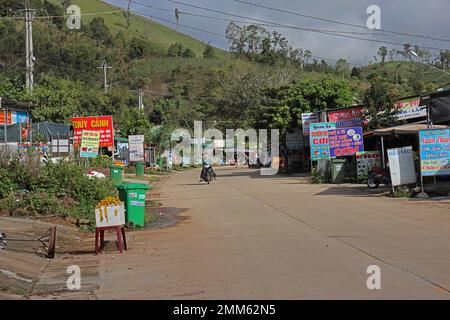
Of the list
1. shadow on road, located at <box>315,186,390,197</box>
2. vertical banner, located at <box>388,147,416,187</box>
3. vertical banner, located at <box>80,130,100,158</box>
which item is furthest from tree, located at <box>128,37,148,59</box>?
vertical banner, located at <box>388,147,416,187</box>

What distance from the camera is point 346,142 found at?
3434cm

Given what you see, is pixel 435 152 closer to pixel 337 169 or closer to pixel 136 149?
pixel 337 169

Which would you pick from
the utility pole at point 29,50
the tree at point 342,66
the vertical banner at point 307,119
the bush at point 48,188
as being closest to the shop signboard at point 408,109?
the vertical banner at point 307,119

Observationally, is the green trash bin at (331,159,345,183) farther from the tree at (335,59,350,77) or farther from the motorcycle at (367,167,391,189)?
the tree at (335,59,350,77)

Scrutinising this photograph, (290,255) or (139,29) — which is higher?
(139,29)

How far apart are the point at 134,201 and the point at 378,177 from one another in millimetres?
14301

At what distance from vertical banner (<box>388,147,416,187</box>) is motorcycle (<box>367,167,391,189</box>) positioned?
3672 mm

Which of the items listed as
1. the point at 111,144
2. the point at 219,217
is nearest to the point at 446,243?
the point at 219,217

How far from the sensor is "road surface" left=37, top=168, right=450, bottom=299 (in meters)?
8.55

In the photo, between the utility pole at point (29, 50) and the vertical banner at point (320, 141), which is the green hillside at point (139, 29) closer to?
the utility pole at point (29, 50)

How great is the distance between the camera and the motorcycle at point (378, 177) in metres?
27.7

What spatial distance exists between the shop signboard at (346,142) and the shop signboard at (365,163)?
2.28 meters

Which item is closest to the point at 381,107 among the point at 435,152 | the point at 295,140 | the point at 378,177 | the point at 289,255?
the point at 378,177
